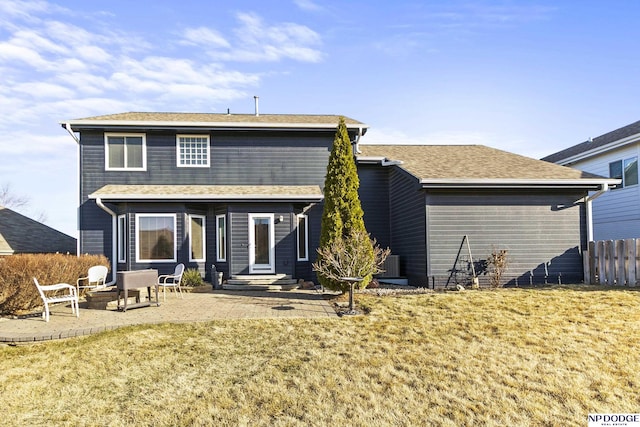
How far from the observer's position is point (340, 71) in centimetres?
1432

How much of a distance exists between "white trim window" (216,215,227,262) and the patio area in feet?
9.57

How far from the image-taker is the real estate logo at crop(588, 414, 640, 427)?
5.06 metres

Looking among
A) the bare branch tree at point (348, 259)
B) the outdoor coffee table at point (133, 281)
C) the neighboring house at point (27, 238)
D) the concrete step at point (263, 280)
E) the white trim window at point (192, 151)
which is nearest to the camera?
the outdoor coffee table at point (133, 281)

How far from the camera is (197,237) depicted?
1504cm

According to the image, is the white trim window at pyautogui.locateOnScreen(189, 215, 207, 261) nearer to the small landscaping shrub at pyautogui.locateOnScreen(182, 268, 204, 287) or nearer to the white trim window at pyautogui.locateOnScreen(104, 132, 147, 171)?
the small landscaping shrub at pyautogui.locateOnScreen(182, 268, 204, 287)

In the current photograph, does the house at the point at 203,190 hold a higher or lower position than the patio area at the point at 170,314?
higher

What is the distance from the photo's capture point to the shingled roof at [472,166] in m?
12.7

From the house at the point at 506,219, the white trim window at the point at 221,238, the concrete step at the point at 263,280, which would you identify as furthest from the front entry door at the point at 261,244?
the house at the point at 506,219

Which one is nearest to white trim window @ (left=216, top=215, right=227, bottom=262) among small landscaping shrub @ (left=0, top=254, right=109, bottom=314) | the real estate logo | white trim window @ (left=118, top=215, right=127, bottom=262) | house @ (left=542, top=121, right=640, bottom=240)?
white trim window @ (left=118, top=215, right=127, bottom=262)

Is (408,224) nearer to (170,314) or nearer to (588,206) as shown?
(588,206)

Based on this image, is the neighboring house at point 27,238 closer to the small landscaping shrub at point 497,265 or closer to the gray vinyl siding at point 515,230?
the gray vinyl siding at point 515,230

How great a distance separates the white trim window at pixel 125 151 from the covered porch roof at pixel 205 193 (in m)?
0.79

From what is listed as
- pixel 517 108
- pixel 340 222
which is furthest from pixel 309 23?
pixel 517 108

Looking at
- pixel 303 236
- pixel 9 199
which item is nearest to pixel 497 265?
pixel 303 236
